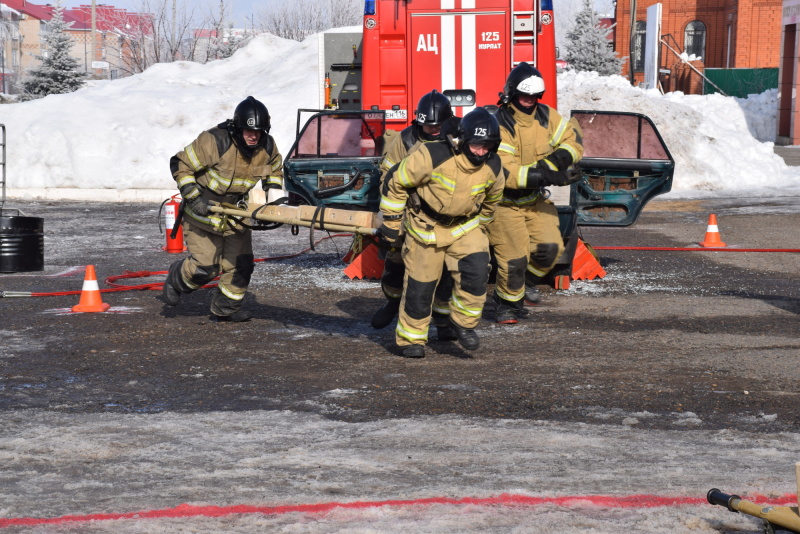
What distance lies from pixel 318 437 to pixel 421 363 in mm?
1820

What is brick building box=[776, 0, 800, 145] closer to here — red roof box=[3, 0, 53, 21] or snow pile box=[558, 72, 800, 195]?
snow pile box=[558, 72, 800, 195]

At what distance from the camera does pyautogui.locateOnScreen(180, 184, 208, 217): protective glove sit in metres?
7.74

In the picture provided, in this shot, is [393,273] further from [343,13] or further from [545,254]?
[343,13]

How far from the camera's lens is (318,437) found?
500 cm

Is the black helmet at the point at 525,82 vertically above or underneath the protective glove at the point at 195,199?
above

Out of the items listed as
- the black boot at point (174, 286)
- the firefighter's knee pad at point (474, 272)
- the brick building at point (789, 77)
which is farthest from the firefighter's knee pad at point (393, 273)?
the brick building at point (789, 77)

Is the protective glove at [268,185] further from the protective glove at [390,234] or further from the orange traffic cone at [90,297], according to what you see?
the orange traffic cone at [90,297]

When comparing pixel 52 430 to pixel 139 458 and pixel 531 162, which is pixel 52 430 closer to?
pixel 139 458

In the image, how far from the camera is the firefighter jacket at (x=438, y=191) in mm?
6516

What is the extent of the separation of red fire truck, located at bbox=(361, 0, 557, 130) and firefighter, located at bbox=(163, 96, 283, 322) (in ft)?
11.5

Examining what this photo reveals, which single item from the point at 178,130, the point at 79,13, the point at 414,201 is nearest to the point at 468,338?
the point at 414,201

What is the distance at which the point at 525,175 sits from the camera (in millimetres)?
7648

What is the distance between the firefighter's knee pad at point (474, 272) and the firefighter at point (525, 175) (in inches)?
44.4

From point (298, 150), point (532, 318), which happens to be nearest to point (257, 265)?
point (298, 150)
